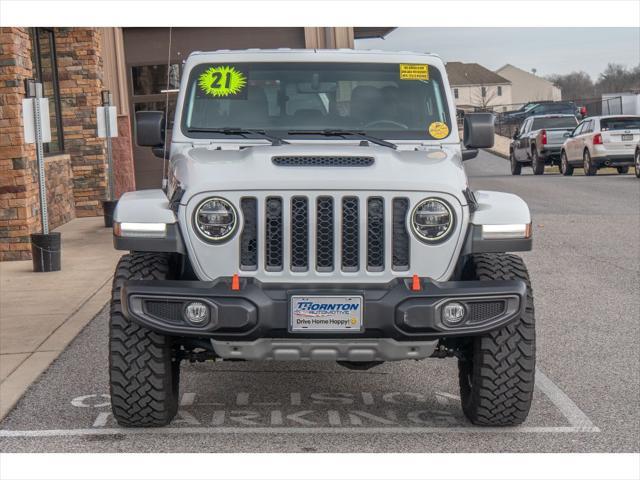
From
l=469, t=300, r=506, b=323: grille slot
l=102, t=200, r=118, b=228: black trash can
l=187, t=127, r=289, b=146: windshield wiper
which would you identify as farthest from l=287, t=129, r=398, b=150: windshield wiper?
l=102, t=200, r=118, b=228: black trash can

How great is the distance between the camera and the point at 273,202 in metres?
5.52

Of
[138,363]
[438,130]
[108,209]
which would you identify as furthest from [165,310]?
[108,209]

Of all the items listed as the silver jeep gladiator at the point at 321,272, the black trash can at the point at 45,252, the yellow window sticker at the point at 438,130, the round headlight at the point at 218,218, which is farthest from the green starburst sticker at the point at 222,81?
the black trash can at the point at 45,252

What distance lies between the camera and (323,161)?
223 inches

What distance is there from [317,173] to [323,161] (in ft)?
0.53

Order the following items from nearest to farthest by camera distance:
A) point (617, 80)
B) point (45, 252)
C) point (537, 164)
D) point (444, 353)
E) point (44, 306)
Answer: point (444, 353)
point (44, 306)
point (45, 252)
point (537, 164)
point (617, 80)

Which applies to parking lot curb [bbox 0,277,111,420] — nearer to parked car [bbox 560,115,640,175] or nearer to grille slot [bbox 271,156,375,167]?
grille slot [bbox 271,156,375,167]

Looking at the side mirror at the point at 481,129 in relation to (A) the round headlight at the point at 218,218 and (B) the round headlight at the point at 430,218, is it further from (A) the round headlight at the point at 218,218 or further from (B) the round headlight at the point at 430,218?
(A) the round headlight at the point at 218,218

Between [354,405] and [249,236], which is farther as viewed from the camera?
[354,405]

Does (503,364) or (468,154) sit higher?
(468,154)

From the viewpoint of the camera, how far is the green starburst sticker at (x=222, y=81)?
6766mm

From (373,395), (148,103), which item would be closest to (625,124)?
(148,103)

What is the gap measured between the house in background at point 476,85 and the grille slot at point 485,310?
122646 mm

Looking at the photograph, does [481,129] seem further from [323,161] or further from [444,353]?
[444,353]
